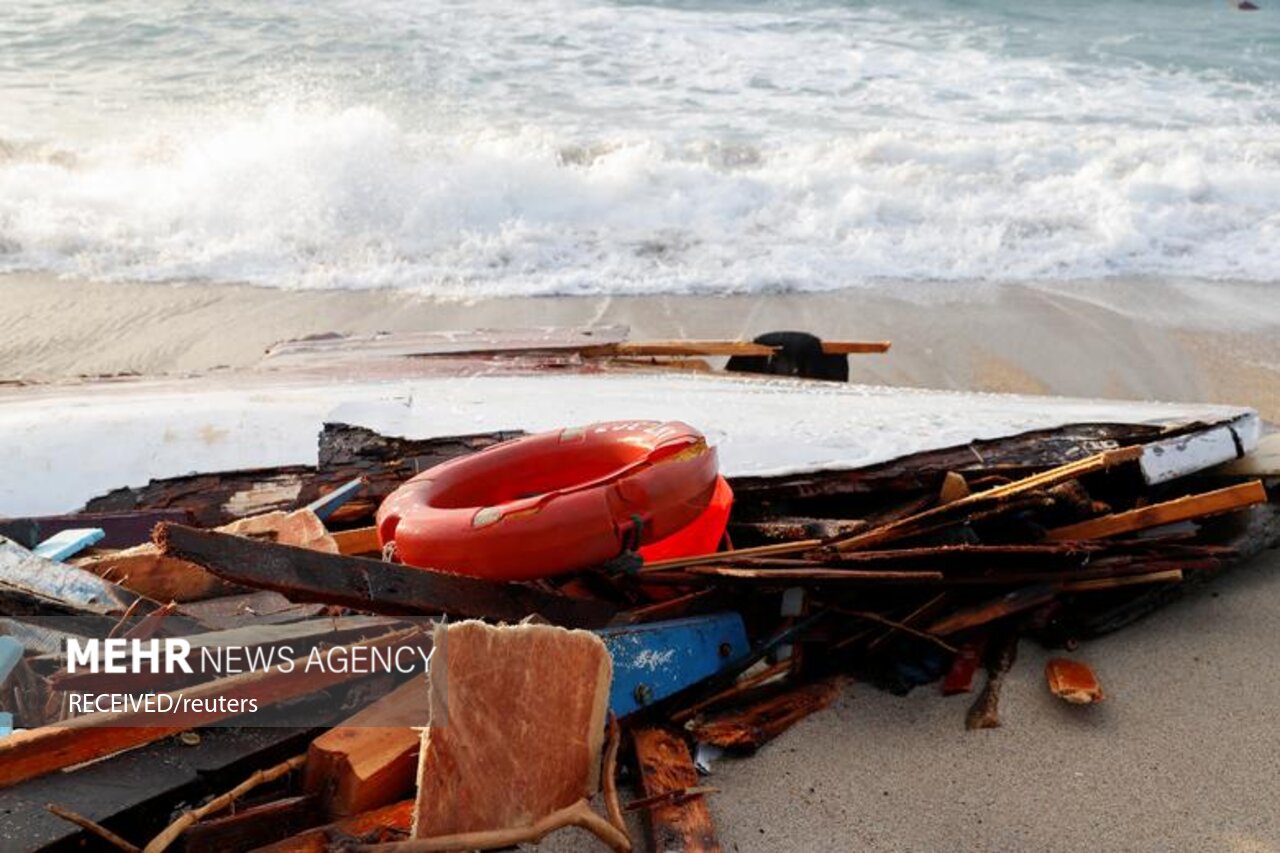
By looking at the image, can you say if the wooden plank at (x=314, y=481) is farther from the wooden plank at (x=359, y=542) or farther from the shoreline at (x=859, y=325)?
the shoreline at (x=859, y=325)

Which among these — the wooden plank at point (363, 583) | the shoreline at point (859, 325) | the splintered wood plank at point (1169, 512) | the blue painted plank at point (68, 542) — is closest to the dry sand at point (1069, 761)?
the splintered wood plank at point (1169, 512)

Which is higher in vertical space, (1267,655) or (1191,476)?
(1191,476)

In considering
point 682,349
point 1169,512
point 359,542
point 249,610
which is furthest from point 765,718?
point 682,349

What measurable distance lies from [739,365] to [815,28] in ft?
37.9

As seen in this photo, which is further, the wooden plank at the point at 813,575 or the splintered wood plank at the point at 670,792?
the wooden plank at the point at 813,575

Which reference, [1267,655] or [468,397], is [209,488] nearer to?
[468,397]

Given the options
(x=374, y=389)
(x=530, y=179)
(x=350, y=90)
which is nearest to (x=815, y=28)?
(x=350, y=90)

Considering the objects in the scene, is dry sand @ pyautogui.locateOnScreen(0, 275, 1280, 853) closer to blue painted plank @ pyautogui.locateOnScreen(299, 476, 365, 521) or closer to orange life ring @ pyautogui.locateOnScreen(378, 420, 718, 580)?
orange life ring @ pyautogui.locateOnScreen(378, 420, 718, 580)

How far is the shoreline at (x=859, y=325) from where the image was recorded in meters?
6.94

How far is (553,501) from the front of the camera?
9.86 ft

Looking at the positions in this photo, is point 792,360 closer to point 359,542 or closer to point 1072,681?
point 1072,681

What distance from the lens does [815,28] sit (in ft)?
53.5

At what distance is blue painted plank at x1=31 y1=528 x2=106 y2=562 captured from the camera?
11.2ft

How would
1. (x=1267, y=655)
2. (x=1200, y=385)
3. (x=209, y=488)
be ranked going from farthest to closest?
(x=1200, y=385) < (x=209, y=488) < (x=1267, y=655)
